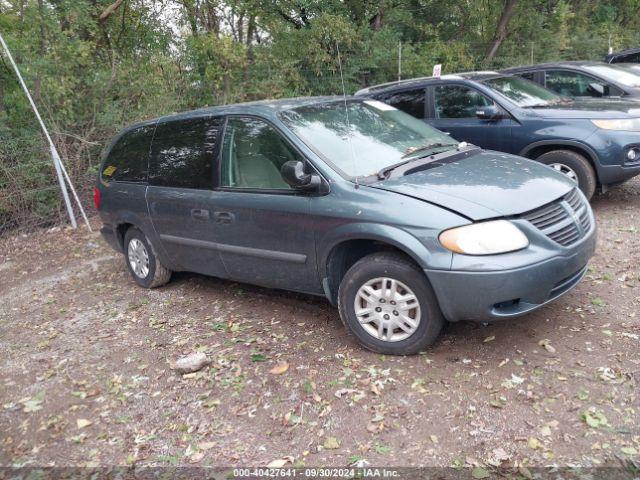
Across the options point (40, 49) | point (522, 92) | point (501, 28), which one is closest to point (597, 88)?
point (522, 92)

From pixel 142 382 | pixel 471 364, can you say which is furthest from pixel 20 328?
pixel 471 364

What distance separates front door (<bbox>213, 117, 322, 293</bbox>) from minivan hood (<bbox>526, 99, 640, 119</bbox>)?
3793 millimetres

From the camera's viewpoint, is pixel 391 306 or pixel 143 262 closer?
pixel 391 306

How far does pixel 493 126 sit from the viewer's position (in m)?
6.84

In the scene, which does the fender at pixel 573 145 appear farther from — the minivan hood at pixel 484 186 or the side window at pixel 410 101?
the minivan hood at pixel 484 186

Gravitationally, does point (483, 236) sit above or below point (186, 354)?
above

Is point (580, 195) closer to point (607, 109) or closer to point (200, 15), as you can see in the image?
point (607, 109)

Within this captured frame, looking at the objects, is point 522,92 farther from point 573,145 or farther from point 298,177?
point 298,177

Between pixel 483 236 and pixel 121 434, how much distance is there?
2.48m

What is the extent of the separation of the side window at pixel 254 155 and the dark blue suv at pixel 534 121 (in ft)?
11.2

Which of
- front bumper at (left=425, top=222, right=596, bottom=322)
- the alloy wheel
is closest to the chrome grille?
front bumper at (left=425, top=222, right=596, bottom=322)

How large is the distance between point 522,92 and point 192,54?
21.7ft

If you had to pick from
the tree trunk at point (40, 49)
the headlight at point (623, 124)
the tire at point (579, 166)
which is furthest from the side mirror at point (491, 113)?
the tree trunk at point (40, 49)

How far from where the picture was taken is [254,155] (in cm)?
443
